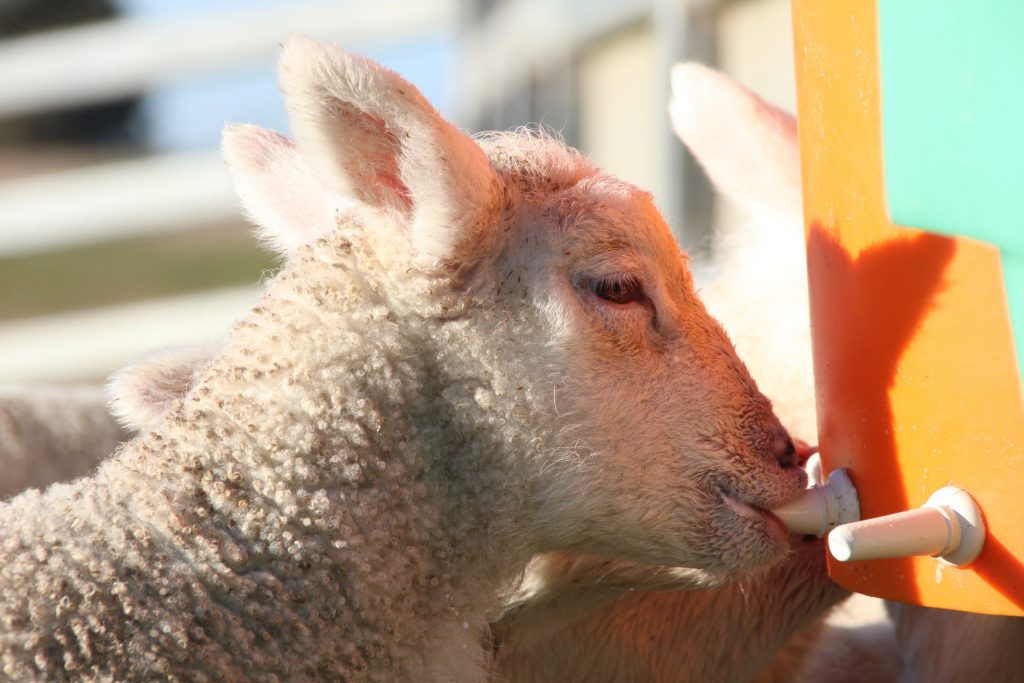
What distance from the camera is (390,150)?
233 cm

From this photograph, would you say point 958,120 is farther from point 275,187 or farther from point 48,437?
point 48,437

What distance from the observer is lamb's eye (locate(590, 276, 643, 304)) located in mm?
2490

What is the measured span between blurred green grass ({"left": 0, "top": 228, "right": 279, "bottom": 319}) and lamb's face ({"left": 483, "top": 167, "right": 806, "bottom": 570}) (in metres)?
10.2

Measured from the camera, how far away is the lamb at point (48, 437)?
→ 3879 mm

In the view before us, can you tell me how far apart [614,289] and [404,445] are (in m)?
0.47

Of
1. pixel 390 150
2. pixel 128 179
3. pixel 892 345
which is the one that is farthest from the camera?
pixel 128 179

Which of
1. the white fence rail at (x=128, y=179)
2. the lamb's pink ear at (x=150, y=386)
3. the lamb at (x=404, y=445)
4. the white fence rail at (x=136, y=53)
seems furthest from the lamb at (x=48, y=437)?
the white fence rail at (x=136, y=53)

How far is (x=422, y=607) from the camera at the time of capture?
7.86 feet

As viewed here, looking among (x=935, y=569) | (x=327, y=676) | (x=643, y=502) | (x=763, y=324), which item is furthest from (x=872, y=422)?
(x=763, y=324)

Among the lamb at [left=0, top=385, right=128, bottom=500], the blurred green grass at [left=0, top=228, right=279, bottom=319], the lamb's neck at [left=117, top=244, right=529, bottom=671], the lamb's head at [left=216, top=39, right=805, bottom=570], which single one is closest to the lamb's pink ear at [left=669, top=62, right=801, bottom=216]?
the lamb's head at [left=216, top=39, right=805, bottom=570]

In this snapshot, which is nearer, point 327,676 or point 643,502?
point 327,676

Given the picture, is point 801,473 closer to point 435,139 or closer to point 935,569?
point 935,569

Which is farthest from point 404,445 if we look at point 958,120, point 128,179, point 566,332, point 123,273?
point 123,273

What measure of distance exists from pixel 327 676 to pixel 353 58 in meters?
0.97
